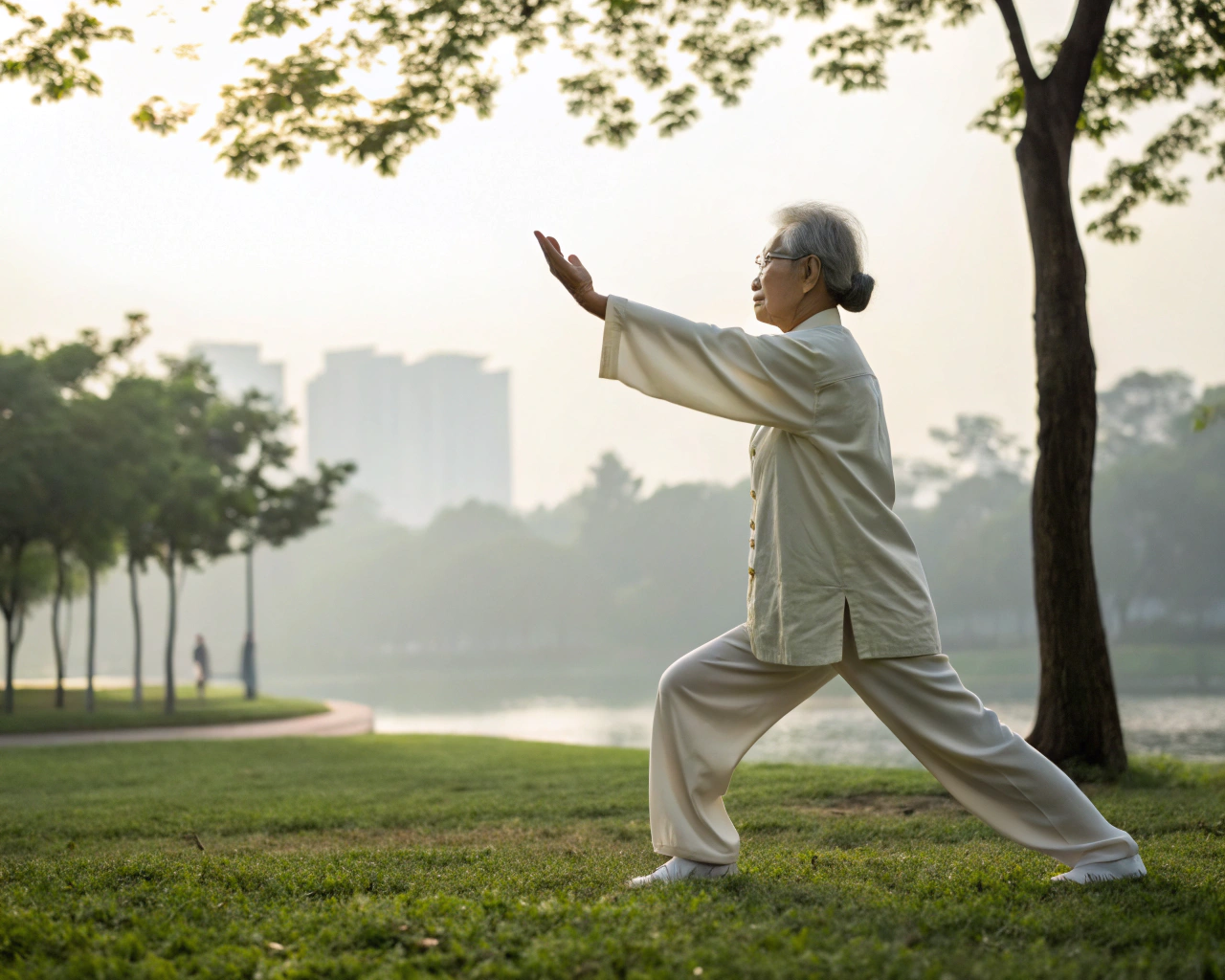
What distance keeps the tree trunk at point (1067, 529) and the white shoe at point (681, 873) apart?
14.1 feet

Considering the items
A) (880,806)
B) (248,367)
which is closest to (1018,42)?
(880,806)

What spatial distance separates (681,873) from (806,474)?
126 cm

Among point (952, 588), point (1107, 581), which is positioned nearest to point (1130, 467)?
point (1107, 581)

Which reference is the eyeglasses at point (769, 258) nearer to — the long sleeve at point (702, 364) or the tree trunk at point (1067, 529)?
the long sleeve at point (702, 364)

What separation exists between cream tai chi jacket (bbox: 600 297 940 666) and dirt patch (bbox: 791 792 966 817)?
3034 millimetres

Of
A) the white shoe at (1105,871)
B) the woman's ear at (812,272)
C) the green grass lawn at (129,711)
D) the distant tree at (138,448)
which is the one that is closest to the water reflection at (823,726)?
the green grass lawn at (129,711)

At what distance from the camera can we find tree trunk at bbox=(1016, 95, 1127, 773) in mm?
7066

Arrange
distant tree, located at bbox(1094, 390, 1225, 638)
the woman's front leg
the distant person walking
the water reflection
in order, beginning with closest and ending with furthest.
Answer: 1. the woman's front leg
2. the water reflection
3. the distant person walking
4. distant tree, located at bbox(1094, 390, 1225, 638)

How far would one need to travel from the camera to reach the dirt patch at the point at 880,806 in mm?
6121

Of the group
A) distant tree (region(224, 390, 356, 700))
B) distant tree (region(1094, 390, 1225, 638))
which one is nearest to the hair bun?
distant tree (region(224, 390, 356, 700))

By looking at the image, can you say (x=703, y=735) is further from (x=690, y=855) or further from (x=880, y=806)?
(x=880, y=806)

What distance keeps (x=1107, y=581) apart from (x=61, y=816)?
193 feet

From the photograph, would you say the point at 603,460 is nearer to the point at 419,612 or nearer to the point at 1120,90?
the point at 419,612

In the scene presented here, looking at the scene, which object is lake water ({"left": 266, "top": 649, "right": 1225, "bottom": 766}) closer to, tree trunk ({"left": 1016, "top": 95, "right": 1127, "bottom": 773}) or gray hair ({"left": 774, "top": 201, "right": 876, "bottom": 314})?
tree trunk ({"left": 1016, "top": 95, "right": 1127, "bottom": 773})
